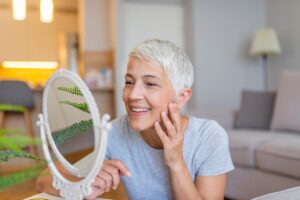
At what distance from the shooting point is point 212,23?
18.3ft

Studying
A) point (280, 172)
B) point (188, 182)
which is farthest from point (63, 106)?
point (280, 172)

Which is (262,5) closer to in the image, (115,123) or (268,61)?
(268,61)

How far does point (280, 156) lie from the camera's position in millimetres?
2473

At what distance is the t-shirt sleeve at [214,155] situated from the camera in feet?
3.57

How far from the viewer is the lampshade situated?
194 inches

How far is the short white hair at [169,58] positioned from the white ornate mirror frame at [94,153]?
283mm

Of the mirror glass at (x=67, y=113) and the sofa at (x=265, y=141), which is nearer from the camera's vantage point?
the mirror glass at (x=67, y=113)

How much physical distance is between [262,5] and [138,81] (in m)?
5.28

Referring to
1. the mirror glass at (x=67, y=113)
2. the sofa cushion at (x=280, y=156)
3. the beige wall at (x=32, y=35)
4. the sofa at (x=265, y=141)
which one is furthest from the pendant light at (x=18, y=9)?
the mirror glass at (x=67, y=113)

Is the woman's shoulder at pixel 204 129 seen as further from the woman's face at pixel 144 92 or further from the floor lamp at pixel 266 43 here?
the floor lamp at pixel 266 43

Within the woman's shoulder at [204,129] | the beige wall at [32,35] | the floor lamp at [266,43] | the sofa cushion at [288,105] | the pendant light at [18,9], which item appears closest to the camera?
the woman's shoulder at [204,129]

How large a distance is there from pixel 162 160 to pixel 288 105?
7.63ft

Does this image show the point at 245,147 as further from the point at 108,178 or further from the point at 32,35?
the point at 32,35

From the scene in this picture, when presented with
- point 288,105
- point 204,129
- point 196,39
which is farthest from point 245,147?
point 196,39
